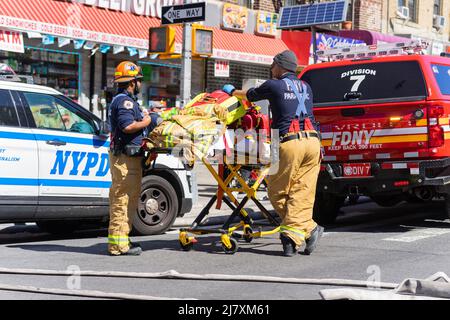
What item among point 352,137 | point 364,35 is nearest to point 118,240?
point 352,137

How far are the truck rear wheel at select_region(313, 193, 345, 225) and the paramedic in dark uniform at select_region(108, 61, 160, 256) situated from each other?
339 cm

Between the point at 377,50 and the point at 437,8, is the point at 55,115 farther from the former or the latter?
the point at 437,8

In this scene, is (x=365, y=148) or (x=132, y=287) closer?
(x=132, y=287)

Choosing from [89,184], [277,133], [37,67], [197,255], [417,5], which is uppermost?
[417,5]

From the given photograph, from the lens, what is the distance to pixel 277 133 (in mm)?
8086

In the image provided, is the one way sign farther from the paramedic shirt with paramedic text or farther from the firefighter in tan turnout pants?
the paramedic shirt with paramedic text

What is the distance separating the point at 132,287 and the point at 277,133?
2523mm

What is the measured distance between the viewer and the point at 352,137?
990cm

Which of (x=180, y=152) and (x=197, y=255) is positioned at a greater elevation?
(x=180, y=152)

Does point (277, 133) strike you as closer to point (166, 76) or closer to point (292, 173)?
point (292, 173)

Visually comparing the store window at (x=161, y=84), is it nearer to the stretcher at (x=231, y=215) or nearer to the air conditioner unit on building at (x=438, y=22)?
the stretcher at (x=231, y=215)

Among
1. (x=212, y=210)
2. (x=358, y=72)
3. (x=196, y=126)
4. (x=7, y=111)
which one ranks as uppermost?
(x=358, y=72)

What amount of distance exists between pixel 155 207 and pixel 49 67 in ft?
28.2
